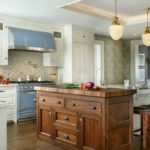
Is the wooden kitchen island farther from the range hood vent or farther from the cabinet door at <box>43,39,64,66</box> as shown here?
the cabinet door at <box>43,39,64,66</box>

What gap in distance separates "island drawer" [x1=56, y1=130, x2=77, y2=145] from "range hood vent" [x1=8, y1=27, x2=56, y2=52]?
2.94 m

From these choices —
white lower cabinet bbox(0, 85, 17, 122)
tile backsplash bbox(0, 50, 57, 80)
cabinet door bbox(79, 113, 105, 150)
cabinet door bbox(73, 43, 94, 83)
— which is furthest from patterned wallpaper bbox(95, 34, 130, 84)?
cabinet door bbox(79, 113, 105, 150)

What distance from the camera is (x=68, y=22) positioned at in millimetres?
6926

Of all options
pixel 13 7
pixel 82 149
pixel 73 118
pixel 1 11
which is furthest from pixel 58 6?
pixel 82 149

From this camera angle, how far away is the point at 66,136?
3791 millimetres

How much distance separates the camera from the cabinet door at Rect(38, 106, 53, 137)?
4.06 m

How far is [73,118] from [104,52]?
585 centimetres

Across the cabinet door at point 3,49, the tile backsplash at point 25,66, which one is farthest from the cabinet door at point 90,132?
the tile backsplash at point 25,66

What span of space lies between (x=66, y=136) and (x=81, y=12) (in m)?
3.32

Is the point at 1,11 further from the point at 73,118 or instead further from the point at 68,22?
the point at 73,118

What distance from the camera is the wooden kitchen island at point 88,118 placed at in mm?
3246

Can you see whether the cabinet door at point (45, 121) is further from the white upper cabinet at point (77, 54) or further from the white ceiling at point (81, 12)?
the white upper cabinet at point (77, 54)

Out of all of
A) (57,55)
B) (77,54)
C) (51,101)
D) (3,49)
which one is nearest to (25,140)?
(51,101)

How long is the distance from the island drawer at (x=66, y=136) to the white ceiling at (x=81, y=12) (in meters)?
2.55
